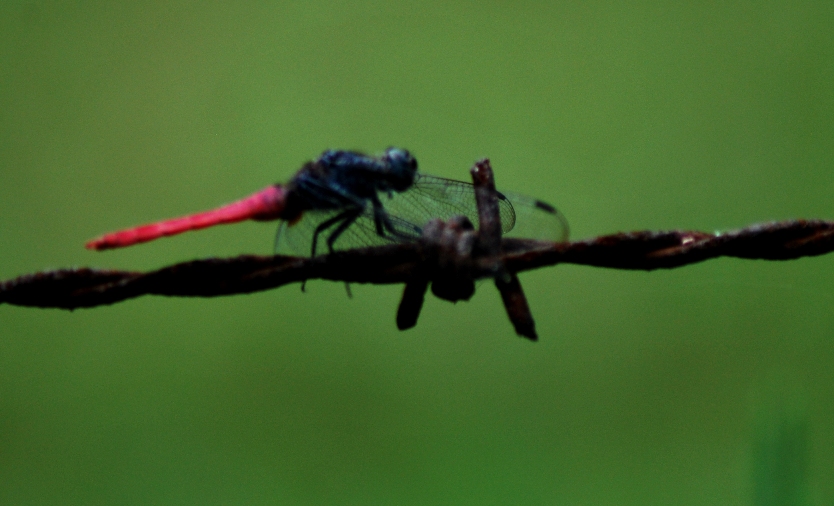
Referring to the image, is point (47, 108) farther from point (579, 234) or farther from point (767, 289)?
point (767, 289)

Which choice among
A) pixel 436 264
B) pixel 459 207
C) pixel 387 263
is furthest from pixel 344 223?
pixel 436 264

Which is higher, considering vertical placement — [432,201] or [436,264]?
[432,201]

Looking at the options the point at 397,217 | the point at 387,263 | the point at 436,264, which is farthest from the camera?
the point at 397,217

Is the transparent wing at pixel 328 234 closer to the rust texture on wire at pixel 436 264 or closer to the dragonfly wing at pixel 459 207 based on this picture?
the dragonfly wing at pixel 459 207

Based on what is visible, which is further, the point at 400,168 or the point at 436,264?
the point at 400,168

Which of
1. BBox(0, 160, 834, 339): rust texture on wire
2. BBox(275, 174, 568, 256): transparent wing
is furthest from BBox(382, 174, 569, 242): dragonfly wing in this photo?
BBox(0, 160, 834, 339): rust texture on wire

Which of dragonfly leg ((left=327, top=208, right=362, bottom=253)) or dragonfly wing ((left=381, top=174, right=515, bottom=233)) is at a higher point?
dragonfly wing ((left=381, top=174, right=515, bottom=233))

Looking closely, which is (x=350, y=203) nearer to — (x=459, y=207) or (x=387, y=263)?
(x=459, y=207)

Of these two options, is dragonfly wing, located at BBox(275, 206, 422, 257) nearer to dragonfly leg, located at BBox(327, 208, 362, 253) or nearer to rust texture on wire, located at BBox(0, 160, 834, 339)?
dragonfly leg, located at BBox(327, 208, 362, 253)
